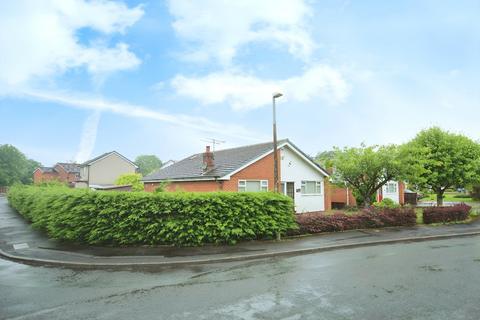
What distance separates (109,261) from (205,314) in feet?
16.8

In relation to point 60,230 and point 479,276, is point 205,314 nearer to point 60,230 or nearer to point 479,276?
point 479,276

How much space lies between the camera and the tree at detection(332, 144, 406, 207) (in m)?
→ 17.0

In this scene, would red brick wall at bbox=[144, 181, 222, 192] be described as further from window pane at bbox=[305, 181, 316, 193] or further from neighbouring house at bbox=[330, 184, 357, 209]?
neighbouring house at bbox=[330, 184, 357, 209]

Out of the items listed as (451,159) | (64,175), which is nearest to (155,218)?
(451,159)

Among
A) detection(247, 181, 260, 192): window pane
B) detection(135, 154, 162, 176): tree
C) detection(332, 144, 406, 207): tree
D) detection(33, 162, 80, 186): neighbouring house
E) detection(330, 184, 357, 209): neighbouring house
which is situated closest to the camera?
detection(332, 144, 406, 207): tree

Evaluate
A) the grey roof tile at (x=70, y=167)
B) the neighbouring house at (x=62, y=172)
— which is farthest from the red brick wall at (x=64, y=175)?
the grey roof tile at (x=70, y=167)

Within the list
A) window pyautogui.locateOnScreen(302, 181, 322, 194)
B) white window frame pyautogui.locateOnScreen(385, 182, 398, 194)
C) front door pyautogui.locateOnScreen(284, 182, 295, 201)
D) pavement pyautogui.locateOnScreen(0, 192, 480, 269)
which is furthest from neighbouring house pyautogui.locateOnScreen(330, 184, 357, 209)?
pavement pyautogui.locateOnScreen(0, 192, 480, 269)

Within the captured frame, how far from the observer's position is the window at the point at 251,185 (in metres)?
21.1

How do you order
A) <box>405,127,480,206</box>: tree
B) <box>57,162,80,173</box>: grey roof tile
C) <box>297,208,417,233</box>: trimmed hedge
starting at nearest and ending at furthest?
<box>297,208,417,233</box>: trimmed hedge
<box>405,127,480,206</box>: tree
<box>57,162,80,173</box>: grey roof tile

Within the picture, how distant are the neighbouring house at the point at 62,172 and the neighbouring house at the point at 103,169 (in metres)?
14.5

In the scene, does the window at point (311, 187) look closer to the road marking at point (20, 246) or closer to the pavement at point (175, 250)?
the pavement at point (175, 250)

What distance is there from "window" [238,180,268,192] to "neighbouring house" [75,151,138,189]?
1464 inches

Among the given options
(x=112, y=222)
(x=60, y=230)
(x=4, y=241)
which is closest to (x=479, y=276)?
(x=112, y=222)

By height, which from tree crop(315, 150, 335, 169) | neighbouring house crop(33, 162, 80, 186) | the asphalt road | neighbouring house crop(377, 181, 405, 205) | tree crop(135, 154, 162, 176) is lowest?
the asphalt road
